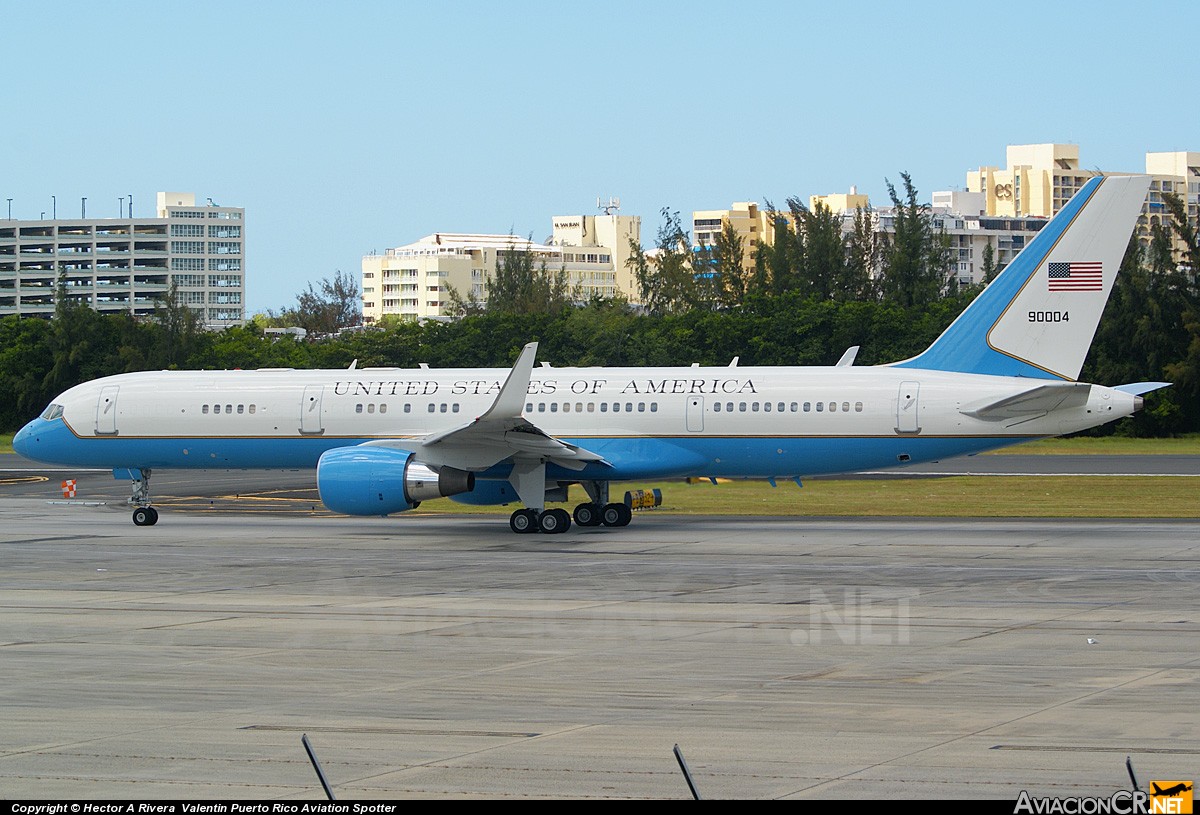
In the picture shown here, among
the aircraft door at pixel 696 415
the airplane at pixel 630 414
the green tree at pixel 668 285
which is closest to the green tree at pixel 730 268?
the green tree at pixel 668 285

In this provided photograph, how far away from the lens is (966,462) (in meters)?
56.4

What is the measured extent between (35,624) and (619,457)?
15.8 m

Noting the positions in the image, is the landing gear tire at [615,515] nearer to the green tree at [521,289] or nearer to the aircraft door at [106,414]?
the aircraft door at [106,414]

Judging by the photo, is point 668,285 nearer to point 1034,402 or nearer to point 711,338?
point 711,338

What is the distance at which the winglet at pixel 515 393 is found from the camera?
95.4 ft

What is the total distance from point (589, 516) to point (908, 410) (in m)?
7.37

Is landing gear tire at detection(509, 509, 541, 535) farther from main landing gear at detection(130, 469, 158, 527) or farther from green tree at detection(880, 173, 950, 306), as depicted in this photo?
green tree at detection(880, 173, 950, 306)

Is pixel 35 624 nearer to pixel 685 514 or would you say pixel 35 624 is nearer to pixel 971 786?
pixel 971 786

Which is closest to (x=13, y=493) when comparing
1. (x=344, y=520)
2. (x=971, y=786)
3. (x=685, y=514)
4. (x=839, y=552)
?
(x=344, y=520)

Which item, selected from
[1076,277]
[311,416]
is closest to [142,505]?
[311,416]

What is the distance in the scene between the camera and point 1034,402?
94.9ft

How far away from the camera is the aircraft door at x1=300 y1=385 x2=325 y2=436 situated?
1323 inches

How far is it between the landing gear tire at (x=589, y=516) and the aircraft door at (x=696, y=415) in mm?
2871

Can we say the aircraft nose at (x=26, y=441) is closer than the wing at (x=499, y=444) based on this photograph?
No
